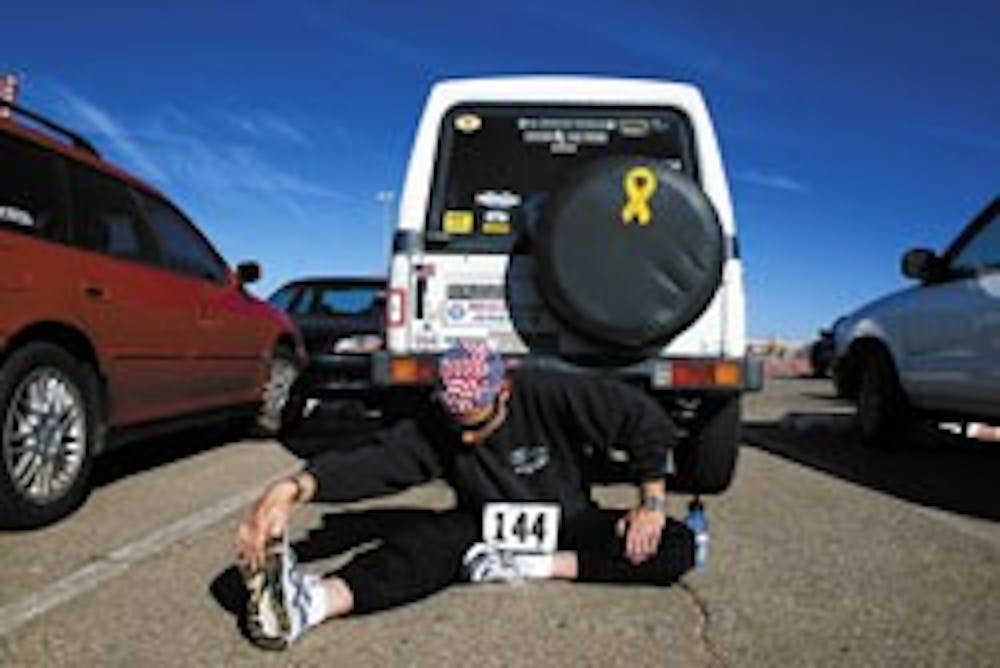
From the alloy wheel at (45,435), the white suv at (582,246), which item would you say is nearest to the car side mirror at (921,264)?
the white suv at (582,246)

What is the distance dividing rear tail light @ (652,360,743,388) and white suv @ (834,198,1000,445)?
188cm

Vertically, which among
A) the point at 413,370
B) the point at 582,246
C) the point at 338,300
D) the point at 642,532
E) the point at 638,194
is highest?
the point at 638,194

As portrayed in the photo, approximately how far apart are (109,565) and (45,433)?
816 millimetres

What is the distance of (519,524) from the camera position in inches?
136

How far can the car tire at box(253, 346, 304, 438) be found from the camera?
7273 mm

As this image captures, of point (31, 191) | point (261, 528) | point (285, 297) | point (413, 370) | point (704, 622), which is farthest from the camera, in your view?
point (285, 297)

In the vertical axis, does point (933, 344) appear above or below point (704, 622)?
above

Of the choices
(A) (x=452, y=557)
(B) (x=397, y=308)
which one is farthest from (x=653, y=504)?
(B) (x=397, y=308)

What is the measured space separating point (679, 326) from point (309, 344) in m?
4.97

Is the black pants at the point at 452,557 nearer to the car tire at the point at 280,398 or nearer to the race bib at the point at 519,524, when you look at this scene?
the race bib at the point at 519,524

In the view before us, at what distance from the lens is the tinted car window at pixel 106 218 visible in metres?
4.77

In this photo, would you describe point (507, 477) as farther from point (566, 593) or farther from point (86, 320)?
point (86, 320)

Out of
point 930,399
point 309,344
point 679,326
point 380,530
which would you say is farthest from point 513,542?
point 309,344

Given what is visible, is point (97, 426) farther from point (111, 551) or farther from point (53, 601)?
point (53, 601)
